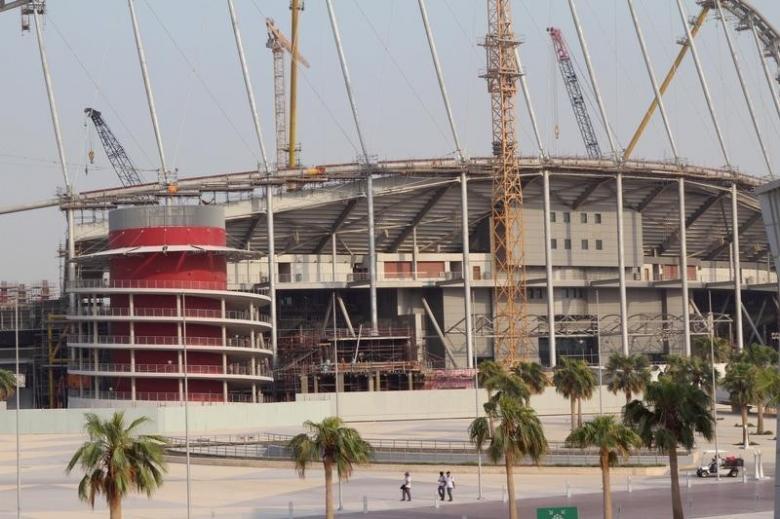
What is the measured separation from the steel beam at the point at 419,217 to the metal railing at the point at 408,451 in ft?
141

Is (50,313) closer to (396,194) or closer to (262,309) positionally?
(262,309)

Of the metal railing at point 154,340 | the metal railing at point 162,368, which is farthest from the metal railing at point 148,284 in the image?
the metal railing at point 162,368

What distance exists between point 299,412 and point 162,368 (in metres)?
10.9

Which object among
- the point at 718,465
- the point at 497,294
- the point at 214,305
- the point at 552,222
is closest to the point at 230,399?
the point at 214,305

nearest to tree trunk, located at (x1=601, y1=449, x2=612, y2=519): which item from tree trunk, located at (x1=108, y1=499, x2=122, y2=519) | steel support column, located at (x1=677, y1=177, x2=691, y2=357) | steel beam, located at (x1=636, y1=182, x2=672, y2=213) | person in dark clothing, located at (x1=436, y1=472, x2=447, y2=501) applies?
person in dark clothing, located at (x1=436, y1=472, x2=447, y2=501)

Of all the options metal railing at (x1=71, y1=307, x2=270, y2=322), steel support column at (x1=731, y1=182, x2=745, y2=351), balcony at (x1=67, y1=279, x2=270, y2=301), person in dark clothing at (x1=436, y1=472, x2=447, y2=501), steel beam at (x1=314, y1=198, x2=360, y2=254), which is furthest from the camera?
steel support column at (x1=731, y1=182, x2=745, y2=351)

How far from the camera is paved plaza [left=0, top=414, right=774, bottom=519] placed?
60062 mm

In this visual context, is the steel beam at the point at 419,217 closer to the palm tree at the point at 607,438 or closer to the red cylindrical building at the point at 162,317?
the red cylindrical building at the point at 162,317

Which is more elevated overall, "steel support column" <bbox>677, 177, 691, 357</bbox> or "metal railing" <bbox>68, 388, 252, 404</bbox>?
"steel support column" <bbox>677, 177, 691, 357</bbox>

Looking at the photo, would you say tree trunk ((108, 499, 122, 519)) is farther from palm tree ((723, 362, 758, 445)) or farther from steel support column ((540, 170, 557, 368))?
steel support column ((540, 170, 557, 368))

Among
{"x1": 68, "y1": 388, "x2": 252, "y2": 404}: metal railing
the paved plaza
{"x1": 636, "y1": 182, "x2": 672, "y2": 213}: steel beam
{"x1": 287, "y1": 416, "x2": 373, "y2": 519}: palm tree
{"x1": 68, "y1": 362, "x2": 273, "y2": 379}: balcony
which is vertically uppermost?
{"x1": 636, "y1": 182, "x2": 672, "y2": 213}: steel beam

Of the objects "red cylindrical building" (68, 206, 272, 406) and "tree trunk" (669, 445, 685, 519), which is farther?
"red cylindrical building" (68, 206, 272, 406)

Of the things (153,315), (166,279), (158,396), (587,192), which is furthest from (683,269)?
(158,396)

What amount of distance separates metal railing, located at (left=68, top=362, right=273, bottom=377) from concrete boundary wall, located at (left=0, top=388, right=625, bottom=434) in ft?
17.4
